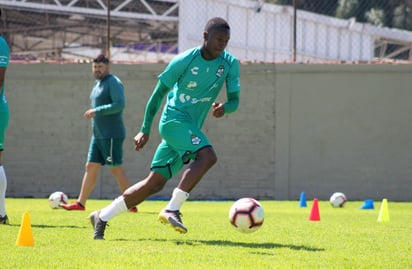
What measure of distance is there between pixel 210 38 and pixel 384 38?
1708 centimetres

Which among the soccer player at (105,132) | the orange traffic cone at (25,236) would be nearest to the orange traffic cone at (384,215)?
the soccer player at (105,132)

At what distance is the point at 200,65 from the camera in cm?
787

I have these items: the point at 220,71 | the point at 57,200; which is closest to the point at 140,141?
the point at 220,71

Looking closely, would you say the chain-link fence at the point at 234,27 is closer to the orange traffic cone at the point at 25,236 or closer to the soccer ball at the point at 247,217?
the soccer ball at the point at 247,217

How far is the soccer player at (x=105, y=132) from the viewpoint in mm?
12266

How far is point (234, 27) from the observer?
2012 cm

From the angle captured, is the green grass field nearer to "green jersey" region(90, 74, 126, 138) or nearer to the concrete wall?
"green jersey" region(90, 74, 126, 138)

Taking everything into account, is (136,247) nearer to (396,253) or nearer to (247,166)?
(396,253)

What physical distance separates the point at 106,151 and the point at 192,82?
487 centimetres

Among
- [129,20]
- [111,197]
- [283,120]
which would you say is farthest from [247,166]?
[129,20]

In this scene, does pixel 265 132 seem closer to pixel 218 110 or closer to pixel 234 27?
pixel 234 27

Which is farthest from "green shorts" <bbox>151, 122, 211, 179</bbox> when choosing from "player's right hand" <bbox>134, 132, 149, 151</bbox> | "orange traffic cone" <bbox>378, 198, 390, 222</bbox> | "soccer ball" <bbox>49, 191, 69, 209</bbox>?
"soccer ball" <bbox>49, 191, 69, 209</bbox>

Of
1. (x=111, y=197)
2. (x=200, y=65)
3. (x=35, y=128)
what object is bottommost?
(x=111, y=197)

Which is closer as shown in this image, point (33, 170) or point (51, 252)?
point (51, 252)
